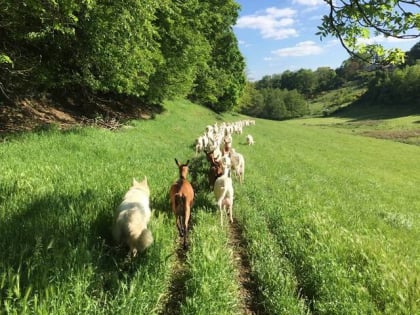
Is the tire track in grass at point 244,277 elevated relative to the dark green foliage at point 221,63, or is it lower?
lower

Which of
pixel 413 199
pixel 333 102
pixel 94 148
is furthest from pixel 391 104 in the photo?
pixel 94 148

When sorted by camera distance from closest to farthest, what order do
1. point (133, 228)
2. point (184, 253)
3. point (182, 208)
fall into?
point (133, 228) → point (184, 253) → point (182, 208)

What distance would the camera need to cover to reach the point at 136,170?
34.4 feet

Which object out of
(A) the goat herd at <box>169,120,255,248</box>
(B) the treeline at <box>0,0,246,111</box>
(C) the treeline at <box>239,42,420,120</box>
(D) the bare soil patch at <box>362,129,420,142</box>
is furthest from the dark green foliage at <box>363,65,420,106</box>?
(A) the goat herd at <box>169,120,255,248</box>

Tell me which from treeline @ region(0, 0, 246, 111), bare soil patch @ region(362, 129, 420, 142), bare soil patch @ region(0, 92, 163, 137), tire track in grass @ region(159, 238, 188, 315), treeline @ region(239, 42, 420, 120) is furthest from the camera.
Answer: treeline @ region(239, 42, 420, 120)

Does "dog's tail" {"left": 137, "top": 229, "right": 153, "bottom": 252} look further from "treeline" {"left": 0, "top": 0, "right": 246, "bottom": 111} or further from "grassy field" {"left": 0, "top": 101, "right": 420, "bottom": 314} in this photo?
"treeline" {"left": 0, "top": 0, "right": 246, "bottom": 111}

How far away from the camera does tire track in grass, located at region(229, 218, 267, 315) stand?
516 cm

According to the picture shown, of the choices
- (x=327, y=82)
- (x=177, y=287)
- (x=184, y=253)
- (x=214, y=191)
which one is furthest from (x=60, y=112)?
(x=327, y=82)

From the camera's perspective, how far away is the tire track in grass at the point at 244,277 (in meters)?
5.16

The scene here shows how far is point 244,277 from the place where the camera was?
5977 mm

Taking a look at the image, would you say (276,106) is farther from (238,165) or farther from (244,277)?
(244,277)

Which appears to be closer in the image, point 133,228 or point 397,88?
point 133,228

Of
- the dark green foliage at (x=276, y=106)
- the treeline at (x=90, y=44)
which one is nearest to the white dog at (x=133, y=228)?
the treeline at (x=90, y=44)

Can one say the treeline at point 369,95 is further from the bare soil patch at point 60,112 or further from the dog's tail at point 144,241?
the dog's tail at point 144,241
